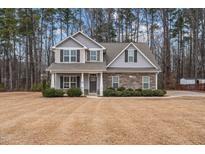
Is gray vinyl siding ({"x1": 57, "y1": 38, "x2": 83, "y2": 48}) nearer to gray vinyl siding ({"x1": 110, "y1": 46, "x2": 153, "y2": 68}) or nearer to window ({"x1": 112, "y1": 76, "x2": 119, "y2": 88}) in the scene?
gray vinyl siding ({"x1": 110, "y1": 46, "x2": 153, "y2": 68})

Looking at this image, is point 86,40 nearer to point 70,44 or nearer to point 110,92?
point 70,44

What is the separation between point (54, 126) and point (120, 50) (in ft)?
71.0

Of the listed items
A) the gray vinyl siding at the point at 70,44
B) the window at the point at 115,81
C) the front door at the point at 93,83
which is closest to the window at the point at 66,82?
the front door at the point at 93,83

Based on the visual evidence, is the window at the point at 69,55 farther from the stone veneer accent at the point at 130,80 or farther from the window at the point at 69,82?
the stone veneer accent at the point at 130,80

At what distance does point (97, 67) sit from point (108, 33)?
1684 cm

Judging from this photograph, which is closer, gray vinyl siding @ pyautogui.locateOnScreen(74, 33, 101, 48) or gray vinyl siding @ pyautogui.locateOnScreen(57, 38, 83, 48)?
gray vinyl siding @ pyautogui.locateOnScreen(57, 38, 83, 48)

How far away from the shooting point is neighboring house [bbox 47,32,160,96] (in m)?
27.6

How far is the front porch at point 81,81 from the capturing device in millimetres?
27156

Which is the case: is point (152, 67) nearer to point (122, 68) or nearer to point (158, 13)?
point (122, 68)

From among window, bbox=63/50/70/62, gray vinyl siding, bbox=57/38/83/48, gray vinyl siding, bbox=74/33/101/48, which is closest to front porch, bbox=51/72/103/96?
window, bbox=63/50/70/62

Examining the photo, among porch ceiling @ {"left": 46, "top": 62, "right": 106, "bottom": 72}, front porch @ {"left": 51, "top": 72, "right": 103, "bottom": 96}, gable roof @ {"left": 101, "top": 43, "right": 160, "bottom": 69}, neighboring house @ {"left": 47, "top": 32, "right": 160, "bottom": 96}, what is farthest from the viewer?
gable roof @ {"left": 101, "top": 43, "right": 160, "bottom": 69}

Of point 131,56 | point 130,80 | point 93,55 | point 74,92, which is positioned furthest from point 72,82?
point 131,56

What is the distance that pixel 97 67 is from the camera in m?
27.0

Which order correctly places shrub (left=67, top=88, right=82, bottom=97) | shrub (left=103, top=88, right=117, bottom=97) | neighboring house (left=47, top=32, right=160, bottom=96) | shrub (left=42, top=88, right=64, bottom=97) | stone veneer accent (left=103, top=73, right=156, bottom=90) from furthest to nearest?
stone veneer accent (left=103, top=73, right=156, bottom=90) < neighboring house (left=47, top=32, right=160, bottom=96) < shrub (left=103, top=88, right=117, bottom=97) < shrub (left=67, top=88, right=82, bottom=97) < shrub (left=42, top=88, right=64, bottom=97)
